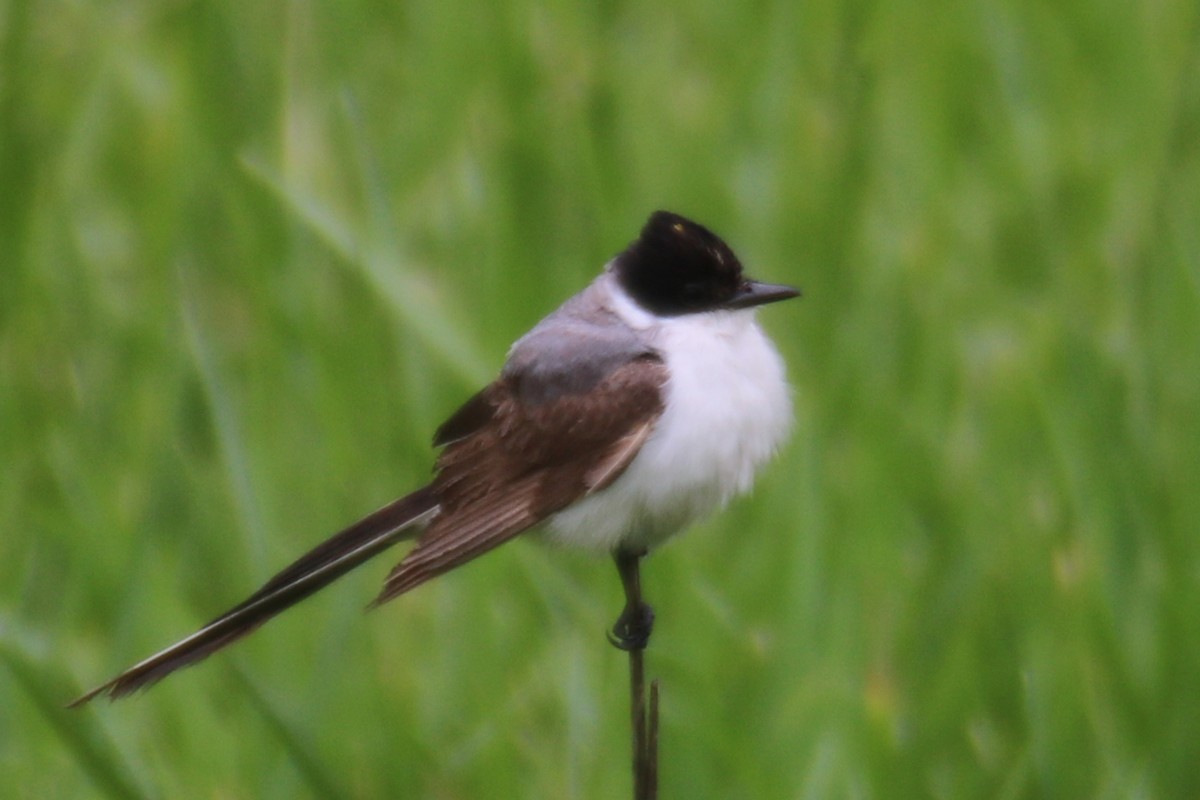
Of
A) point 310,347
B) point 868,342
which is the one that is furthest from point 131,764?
point 868,342

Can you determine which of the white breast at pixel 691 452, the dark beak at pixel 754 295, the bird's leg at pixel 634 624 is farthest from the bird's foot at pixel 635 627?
the dark beak at pixel 754 295

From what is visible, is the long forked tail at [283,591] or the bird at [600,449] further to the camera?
the bird at [600,449]

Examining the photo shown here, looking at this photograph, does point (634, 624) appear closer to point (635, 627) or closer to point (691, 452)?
point (635, 627)

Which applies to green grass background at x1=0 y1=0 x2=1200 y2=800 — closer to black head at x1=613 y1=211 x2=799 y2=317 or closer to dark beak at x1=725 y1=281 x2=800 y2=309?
black head at x1=613 y1=211 x2=799 y2=317

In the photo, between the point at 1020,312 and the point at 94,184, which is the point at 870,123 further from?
the point at 94,184

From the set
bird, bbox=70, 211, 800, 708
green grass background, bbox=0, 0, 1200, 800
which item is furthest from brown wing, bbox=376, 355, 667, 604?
green grass background, bbox=0, 0, 1200, 800

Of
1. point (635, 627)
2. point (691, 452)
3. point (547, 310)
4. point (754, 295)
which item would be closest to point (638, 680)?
point (635, 627)

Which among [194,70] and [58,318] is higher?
[194,70]

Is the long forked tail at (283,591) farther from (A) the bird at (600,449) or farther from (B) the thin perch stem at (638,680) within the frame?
(B) the thin perch stem at (638,680)

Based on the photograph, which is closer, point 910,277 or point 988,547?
point 988,547
